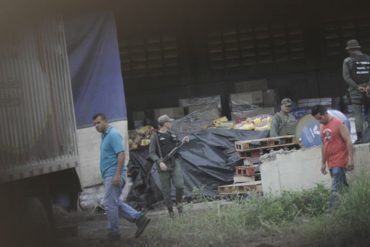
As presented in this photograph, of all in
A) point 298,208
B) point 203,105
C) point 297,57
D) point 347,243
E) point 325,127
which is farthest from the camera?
point 297,57

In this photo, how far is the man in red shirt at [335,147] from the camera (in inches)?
346

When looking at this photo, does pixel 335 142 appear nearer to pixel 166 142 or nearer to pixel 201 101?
pixel 166 142

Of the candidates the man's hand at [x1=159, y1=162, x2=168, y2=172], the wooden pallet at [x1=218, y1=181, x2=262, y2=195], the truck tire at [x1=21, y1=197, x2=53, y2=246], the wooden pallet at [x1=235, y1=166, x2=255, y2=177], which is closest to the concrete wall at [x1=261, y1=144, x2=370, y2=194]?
the wooden pallet at [x1=218, y1=181, x2=262, y2=195]

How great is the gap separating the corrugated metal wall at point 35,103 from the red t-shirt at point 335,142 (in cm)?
352

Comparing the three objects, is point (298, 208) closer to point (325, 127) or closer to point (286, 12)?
point (325, 127)

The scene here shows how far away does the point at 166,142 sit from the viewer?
1041cm

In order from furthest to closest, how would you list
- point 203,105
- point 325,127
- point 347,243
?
point 203,105 < point 325,127 < point 347,243

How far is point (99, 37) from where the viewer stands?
11.3 metres

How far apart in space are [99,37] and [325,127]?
451 centimetres

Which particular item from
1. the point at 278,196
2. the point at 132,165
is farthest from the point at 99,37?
the point at 278,196

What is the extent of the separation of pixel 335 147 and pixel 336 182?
50cm

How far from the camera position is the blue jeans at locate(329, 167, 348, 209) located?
8.95m

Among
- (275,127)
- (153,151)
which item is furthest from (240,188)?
(153,151)

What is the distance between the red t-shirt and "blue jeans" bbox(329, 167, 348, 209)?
94 mm
